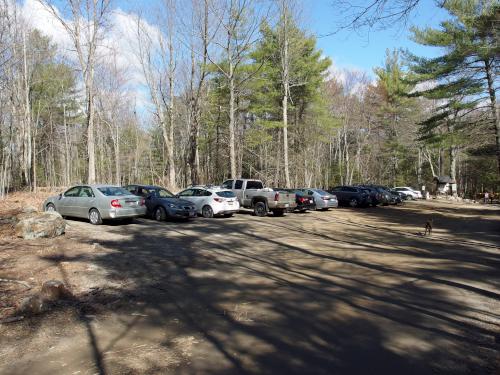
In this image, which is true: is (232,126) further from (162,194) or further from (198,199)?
(162,194)

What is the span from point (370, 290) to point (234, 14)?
25.4 m

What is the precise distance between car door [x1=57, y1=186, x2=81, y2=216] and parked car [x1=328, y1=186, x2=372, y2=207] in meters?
20.6

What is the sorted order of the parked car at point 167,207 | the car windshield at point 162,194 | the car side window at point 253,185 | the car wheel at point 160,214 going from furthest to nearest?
1. the car side window at point 253,185
2. the car windshield at point 162,194
3. the car wheel at point 160,214
4. the parked car at point 167,207

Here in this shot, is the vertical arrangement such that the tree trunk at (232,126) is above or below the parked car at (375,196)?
above

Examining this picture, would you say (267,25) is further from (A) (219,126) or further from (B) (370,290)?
(B) (370,290)

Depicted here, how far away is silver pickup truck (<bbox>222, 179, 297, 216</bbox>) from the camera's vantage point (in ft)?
66.2

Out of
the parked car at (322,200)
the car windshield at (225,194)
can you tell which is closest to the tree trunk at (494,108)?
the parked car at (322,200)

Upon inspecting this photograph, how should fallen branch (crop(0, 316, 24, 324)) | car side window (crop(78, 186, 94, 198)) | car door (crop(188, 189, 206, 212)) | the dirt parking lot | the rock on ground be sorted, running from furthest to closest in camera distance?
car door (crop(188, 189, 206, 212))
car side window (crop(78, 186, 94, 198))
the rock on ground
fallen branch (crop(0, 316, 24, 324))
the dirt parking lot

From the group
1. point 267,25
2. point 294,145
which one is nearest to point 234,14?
point 267,25

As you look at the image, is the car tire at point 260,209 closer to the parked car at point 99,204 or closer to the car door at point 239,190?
the car door at point 239,190

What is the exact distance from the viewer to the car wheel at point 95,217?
14.6 m

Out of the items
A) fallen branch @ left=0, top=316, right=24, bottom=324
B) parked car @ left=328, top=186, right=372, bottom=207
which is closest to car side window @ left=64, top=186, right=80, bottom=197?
fallen branch @ left=0, top=316, right=24, bottom=324

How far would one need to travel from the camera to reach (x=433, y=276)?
331 inches

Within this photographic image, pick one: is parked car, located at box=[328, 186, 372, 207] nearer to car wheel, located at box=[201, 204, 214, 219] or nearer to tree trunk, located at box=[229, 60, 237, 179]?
tree trunk, located at box=[229, 60, 237, 179]
